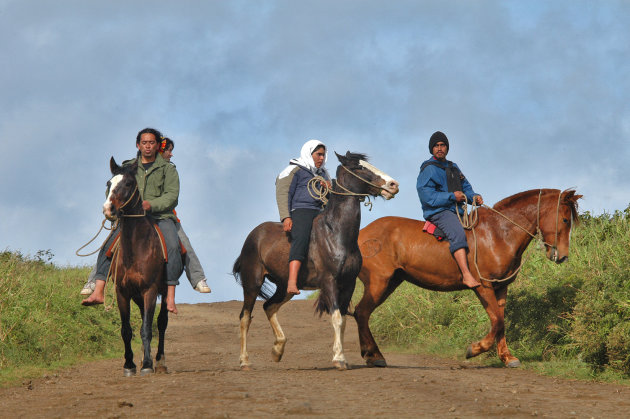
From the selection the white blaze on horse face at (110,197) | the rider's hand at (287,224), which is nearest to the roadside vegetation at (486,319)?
the white blaze on horse face at (110,197)

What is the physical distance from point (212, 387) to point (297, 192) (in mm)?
3442

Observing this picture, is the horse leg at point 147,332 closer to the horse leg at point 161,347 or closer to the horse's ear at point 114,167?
the horse leg at point 161,347

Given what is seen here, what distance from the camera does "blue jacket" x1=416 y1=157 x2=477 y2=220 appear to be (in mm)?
10586

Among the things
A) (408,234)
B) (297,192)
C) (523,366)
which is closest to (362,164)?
(297,192)

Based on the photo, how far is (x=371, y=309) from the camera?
10.7 metres

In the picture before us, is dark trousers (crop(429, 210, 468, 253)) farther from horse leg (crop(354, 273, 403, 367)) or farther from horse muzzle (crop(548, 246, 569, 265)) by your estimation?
horse muzzle (crop(548, 246, 569, 265))

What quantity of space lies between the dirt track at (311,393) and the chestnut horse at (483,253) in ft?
2.56

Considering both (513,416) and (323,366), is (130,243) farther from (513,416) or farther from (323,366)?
(513,416)

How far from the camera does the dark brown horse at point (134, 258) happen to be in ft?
29.9

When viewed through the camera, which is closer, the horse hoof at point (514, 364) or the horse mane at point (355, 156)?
the horse mane at point (355, 156)

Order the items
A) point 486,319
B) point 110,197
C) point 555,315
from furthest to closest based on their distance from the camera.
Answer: point 486,319 → point 555,315 → point 110,197

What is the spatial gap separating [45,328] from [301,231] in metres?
5.26

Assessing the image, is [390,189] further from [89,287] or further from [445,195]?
[89,287]

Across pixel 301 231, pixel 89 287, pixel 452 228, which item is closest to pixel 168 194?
pixel 89 287
